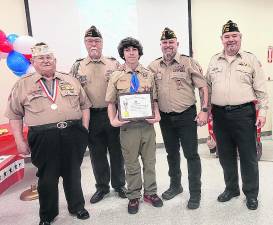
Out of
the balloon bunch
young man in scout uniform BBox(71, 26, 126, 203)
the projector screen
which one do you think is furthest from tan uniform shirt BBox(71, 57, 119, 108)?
the projector screen

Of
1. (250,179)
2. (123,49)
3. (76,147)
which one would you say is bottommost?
(250,179)

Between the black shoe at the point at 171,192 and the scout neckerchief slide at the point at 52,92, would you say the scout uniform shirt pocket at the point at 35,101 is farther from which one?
the black shoe at the point at 171,192

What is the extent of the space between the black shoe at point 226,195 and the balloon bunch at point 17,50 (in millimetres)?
2288

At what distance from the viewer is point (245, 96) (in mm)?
2305

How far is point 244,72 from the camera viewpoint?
2.31m

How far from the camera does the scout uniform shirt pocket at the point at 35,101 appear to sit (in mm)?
2148

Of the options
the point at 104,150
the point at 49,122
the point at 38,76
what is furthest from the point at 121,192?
the point at 38,76

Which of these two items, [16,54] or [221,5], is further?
[221,5]

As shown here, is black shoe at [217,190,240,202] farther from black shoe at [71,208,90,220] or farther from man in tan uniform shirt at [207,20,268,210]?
black shoe at [71,208,90,220]

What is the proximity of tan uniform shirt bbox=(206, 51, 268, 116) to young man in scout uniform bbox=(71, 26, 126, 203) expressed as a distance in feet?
3.16

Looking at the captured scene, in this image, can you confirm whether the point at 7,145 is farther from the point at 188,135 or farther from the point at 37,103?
the point at 188,135

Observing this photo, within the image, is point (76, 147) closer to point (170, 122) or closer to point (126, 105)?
point (126, 105)

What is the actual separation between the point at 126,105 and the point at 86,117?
0.37 meters

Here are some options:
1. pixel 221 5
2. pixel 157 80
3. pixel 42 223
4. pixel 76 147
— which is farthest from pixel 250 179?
pixel 221 5
